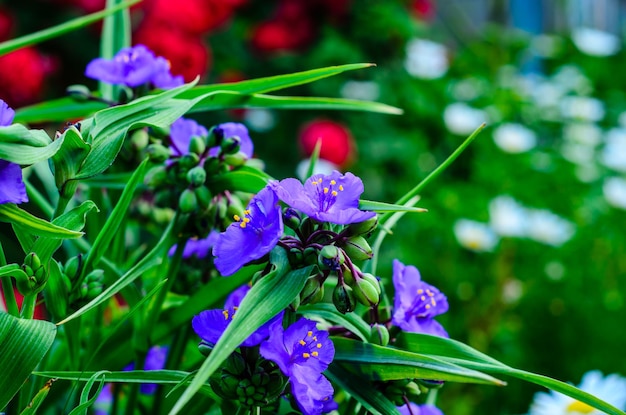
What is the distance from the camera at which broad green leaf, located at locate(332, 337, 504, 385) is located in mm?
326

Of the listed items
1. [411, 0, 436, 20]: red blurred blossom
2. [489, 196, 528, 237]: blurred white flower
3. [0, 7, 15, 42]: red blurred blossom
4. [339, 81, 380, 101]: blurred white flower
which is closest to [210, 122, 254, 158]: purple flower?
[0, 7, 15, 42]: red blurred blossom

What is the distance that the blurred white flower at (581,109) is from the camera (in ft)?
8.73

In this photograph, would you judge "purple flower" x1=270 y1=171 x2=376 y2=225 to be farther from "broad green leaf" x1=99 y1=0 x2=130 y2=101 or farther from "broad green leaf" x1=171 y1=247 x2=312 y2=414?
"broad green leaf" x1=99 y1=0 x2=130 y2=101

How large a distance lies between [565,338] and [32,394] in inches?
58.7

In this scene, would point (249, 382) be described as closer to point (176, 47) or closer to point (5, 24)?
point (176, 47)

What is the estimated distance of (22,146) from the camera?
0.33 m

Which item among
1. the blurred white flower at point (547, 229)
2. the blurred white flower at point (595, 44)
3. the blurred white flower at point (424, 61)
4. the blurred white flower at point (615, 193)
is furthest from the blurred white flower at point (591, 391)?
the blurred white flower at point (595, 44)

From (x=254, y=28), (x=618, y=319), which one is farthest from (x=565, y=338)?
(x=254, y=28)

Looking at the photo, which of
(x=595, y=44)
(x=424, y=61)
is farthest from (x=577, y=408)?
(x=595, y=44)

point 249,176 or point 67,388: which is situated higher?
point 249,176

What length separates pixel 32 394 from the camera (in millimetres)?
413

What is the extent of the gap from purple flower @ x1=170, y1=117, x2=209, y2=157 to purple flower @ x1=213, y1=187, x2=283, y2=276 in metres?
0.13

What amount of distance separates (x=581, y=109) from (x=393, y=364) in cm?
254

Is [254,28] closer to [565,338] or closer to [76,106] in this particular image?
[565,338]
